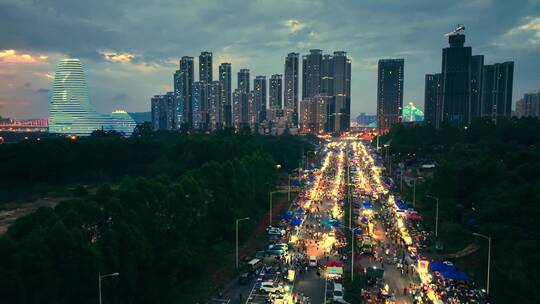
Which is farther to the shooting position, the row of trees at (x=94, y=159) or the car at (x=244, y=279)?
the row of trees at (x=94, y=159)

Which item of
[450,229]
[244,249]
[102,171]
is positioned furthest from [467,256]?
[102,171]

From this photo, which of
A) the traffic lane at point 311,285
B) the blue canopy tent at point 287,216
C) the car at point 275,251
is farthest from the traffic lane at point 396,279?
the blue canopy tent at point 287,216

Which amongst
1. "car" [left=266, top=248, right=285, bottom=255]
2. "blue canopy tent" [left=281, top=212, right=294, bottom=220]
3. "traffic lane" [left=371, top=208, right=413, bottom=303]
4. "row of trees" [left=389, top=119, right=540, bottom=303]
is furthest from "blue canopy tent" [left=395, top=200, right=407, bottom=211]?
"car" [left=266, top=248, right=285, bottom=255]

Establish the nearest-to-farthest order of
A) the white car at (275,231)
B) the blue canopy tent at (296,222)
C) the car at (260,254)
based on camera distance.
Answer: the car at (260,254) → the white car at (275,231) → the blue canopy tent at (296,222)

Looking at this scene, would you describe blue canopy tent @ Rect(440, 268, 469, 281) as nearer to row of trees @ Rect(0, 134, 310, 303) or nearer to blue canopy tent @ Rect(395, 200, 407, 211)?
row of trees @ Rect(0, 134, 310, 303)

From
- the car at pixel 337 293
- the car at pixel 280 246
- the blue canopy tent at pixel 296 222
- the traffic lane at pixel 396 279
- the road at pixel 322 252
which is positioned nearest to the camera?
the car at pixel 337 293

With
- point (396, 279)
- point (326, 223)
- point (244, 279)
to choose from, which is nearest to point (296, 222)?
point (326, 223)

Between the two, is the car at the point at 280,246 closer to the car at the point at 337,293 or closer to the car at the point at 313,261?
the car at the point at 313,261
